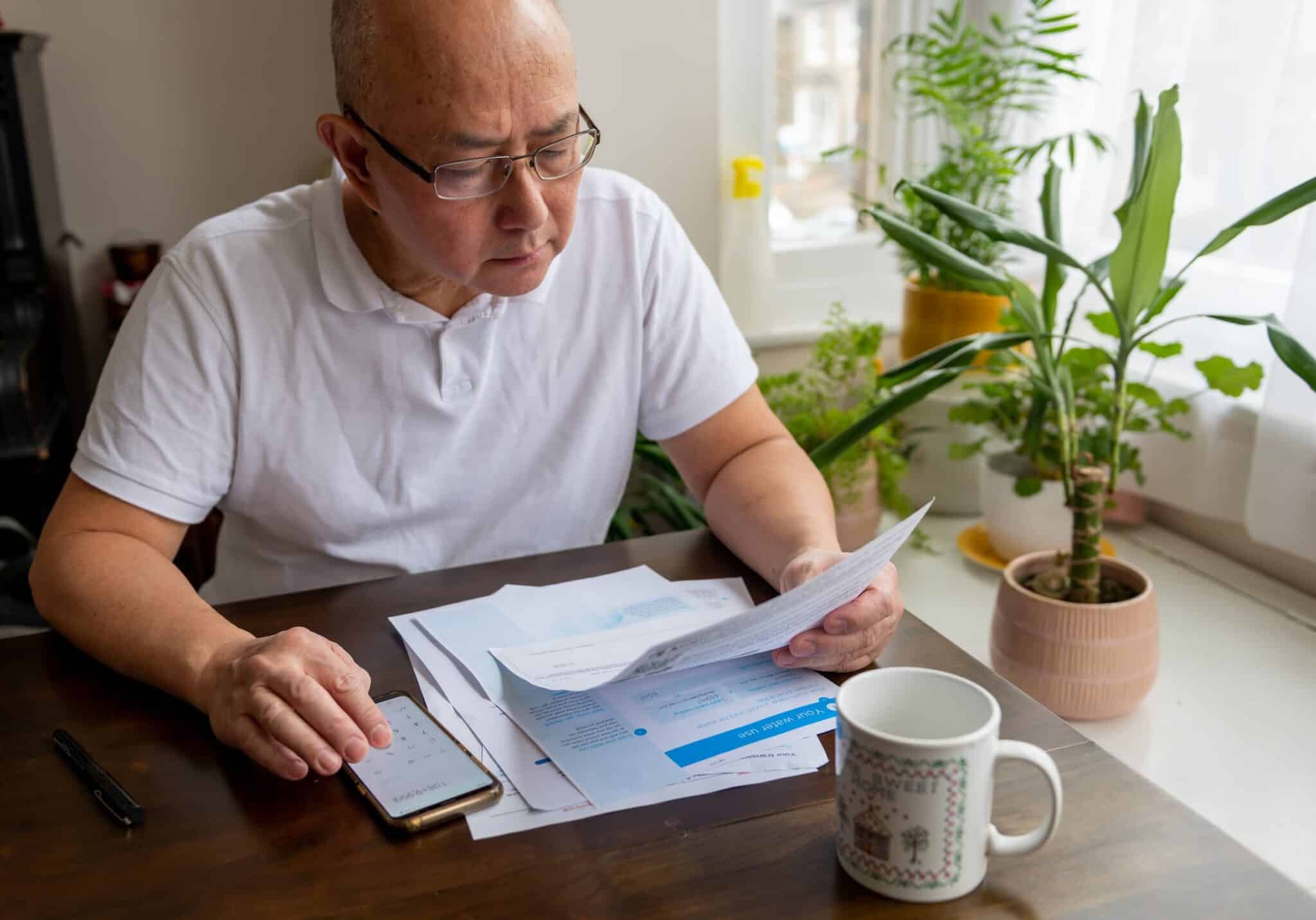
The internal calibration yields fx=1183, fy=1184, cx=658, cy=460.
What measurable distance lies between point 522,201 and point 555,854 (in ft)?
2.03

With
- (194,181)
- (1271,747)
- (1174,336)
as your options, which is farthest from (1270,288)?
(194,181)

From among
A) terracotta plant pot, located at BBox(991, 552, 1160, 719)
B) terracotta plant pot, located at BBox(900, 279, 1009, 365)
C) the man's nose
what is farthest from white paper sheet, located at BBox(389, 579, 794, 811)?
terracotta plant pot, located at BBox(900, 279, 1009, 365)

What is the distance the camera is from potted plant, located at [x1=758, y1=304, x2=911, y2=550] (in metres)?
2.07

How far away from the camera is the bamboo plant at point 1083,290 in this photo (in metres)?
1.33

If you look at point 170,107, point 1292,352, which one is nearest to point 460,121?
point 1292,352

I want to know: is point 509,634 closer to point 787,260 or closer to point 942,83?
point 942,83

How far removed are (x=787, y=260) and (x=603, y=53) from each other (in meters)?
0.74

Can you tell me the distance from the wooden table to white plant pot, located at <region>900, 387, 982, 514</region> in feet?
4.64

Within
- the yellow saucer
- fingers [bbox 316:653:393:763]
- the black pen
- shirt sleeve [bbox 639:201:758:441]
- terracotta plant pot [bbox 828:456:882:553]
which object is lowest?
the yellow saucer

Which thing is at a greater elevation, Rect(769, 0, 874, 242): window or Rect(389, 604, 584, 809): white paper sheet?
Rect(769, 0, 874, 242): window

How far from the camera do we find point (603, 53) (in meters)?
2.09

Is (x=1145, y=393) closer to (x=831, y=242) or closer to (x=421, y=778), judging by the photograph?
(x=831, y=242)

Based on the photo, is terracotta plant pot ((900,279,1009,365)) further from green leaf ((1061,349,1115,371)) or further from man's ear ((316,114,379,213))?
man's ear ((316,114,379,213))

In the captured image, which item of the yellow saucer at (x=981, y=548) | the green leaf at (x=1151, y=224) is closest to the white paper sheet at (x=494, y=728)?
the green leaf at (x=1151, y=224)
